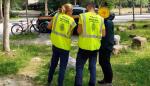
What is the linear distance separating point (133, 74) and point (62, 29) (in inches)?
121

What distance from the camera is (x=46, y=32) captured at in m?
23.8

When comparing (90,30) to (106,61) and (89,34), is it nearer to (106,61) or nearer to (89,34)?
(89,34)

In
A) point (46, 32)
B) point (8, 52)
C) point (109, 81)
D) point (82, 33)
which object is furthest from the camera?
point (46, 32)

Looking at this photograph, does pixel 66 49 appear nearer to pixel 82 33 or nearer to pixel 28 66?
pixel 82 33

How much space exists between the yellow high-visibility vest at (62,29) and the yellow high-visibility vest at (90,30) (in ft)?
0.97

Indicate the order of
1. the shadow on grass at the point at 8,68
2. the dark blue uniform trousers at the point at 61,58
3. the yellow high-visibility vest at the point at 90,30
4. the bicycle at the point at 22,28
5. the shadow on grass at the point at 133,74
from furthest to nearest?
1. the bicycle at the point at 22,28
2. the shadow on grass at the point at 8,68
3. the shadow on grass at the point at 133,74
4. the dark blue uniform trousers at the point at 61,58
5. the yellow high-visibility vest at the point at 90,30

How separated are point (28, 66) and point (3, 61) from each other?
107cm

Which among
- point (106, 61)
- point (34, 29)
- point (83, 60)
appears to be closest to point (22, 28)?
point (34, 29)

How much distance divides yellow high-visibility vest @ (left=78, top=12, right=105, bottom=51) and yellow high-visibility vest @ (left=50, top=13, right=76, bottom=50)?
295mm

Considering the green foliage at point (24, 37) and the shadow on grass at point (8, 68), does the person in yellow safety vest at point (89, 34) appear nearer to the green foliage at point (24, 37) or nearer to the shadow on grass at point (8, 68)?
the shadow on grass at point (8, 68)

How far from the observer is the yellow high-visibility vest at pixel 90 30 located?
8.05 m

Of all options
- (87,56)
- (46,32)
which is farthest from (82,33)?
(46,32)

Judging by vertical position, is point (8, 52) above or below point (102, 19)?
below

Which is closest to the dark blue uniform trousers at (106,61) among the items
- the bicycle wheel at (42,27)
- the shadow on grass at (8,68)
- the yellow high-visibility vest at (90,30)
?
the yellow high-visibility vest at (90,30)
